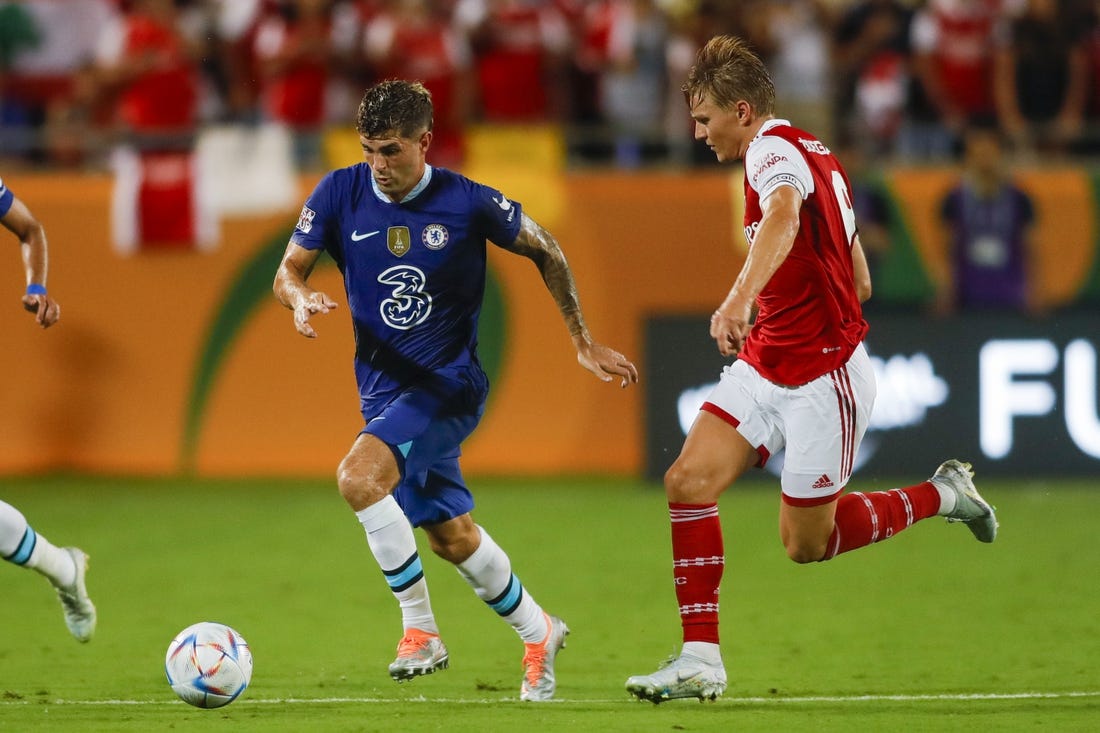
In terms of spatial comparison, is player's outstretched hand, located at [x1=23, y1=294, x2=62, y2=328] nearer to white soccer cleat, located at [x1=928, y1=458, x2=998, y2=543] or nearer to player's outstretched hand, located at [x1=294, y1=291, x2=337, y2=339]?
player's outstretched hand, located at [x1=294, y1=291, x2=337, y2=339]

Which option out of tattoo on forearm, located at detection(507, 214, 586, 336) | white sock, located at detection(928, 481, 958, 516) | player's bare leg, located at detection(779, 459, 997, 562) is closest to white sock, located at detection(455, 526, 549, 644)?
tattoo on forearm, located at detection(507, 214, 586, 336)

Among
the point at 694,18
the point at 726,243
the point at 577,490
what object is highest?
the point at 694,18

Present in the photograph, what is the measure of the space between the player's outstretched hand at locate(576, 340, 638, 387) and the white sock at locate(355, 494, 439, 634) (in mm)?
890

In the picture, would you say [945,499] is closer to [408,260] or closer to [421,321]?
[421,321]

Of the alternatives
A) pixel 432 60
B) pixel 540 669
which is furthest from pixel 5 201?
pixel 432 60

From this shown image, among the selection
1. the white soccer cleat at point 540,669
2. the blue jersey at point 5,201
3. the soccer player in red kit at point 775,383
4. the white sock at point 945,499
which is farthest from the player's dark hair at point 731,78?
the blue jersey at point 5,201

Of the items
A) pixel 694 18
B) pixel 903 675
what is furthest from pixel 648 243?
pixel 903 675

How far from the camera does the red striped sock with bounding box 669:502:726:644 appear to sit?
6133mm

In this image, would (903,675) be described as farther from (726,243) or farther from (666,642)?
(726,243)

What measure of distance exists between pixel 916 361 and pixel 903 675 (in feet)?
19.1

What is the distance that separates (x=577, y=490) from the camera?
12.9m

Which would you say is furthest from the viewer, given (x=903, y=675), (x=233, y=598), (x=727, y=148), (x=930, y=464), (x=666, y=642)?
(x=930, y=464)

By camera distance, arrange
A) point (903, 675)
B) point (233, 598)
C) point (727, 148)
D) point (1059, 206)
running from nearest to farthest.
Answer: point (727, 148) → point (903, 675) → point (233, 598) → point (1059, 206)

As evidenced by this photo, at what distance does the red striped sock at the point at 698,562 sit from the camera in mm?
6133
